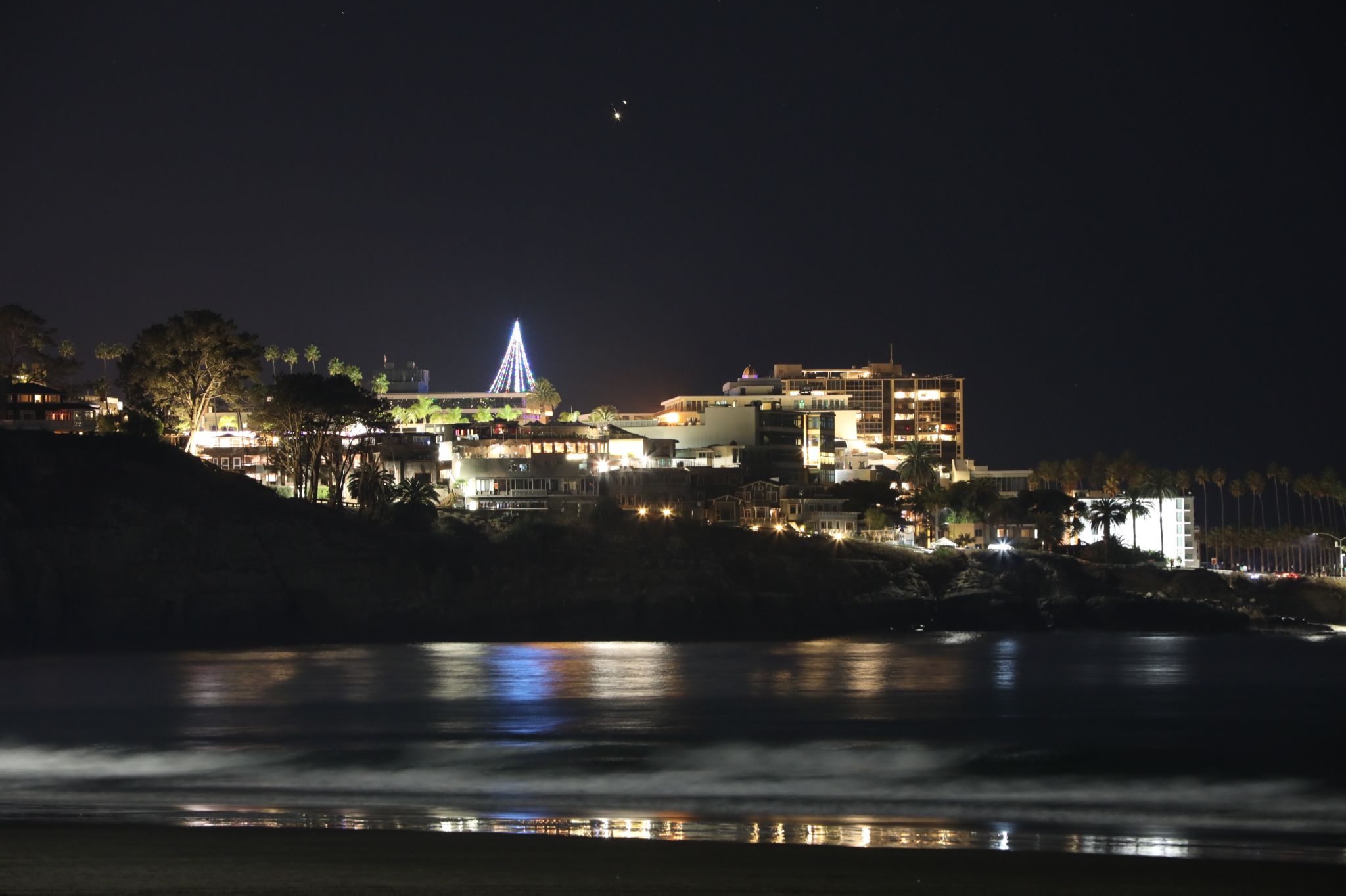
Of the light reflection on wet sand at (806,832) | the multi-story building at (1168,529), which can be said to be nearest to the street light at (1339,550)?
the multi-story building at (1168,529)

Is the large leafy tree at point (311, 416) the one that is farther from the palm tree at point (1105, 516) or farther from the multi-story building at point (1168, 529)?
the multi-story building at point (1168, 529)

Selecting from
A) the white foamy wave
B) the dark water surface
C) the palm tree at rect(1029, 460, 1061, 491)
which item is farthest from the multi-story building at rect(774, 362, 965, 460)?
the white foamy wave

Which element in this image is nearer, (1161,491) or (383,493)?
(383,493)

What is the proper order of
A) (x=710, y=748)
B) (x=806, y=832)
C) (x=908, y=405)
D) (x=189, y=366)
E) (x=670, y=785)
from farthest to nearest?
(x=908, y=405)
(x=189, y=366)
(x=710, y=748)
(x=670, y=785)
(x=806, y=832)

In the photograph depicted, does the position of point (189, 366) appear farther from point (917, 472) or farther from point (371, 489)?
point (917, 472)

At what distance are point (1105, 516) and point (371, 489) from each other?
236 feet

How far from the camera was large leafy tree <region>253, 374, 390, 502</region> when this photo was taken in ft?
296

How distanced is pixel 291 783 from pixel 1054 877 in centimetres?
1852

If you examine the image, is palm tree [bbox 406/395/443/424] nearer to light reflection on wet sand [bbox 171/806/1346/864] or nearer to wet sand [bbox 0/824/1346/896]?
light reflection on wet sand [bbox 171/806/1346/864]

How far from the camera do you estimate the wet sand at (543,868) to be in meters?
16.9

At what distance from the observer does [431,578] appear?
8238 cm

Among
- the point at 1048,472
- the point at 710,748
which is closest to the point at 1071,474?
the point at 1048,472

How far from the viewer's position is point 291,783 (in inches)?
1164

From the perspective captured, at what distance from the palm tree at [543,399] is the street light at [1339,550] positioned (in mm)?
96884
